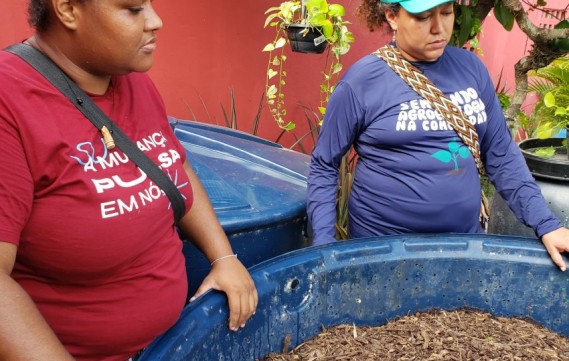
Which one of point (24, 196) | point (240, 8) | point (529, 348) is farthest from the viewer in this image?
point (240, 8)

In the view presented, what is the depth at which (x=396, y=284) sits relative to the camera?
189 cm

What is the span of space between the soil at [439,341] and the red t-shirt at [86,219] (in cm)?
50

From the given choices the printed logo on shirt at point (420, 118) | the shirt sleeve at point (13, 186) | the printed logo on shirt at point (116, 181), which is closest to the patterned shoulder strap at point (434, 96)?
the printed logo on shirt at point (420, 118)

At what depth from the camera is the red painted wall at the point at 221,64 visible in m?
3.47

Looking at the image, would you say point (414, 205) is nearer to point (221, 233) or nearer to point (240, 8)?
point (221, 233)

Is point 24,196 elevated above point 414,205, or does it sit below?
above

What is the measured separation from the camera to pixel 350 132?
2111 millimetres

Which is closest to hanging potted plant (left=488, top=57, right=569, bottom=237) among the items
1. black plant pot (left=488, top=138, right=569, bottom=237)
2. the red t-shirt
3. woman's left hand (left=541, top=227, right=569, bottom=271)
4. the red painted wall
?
black plant pot (left=488, top=138, right=569, bottom=237)

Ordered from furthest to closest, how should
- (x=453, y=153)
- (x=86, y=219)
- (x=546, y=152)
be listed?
(x=546, y=152), (x=453, y=153), (x=86, y=219)

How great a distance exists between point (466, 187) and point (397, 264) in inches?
17.4

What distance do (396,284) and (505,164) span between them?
0.67 metres

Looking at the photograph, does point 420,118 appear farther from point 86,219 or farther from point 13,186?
point 13,186

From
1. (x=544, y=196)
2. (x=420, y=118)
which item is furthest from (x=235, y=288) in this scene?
(x=544, y=196)

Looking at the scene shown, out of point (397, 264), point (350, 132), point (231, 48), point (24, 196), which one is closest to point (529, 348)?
point (397, 264)
